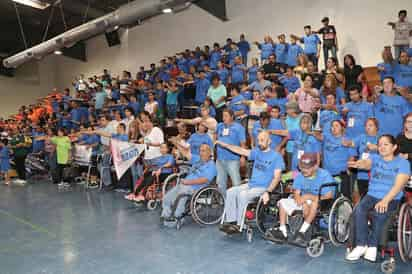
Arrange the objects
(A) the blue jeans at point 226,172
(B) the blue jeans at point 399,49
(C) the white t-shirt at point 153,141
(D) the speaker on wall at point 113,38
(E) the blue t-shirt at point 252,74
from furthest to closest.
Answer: (D) the speaker on wall at point 113,38, (E) the blue t-shirt at point 252,74, (B) the blue jeans at point 399,49, (C) the white t-shirt at point 153,141, (A) the blue jeans at point 226,172

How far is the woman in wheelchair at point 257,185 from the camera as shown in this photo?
421 cm

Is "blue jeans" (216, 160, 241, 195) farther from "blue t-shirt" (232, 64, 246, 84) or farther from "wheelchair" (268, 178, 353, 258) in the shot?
"blue t-shirt" (232, 64, 246, 84)

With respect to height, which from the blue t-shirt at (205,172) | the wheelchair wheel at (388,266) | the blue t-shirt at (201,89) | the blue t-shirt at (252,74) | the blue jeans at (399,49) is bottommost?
the wheelchair wheel at (388,266)

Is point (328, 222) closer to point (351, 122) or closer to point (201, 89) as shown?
point (351, 122)

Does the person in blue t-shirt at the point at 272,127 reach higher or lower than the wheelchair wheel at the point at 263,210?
higher

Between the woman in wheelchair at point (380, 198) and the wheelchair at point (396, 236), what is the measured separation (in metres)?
0.04

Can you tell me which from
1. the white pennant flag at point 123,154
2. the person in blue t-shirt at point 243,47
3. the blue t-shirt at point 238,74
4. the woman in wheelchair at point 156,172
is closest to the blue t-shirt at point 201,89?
the blue t-shirt at point 238,74

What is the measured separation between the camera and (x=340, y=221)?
12.7ft

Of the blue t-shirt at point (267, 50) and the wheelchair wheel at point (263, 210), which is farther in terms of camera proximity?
the blue t-shirt at point (267, 50)

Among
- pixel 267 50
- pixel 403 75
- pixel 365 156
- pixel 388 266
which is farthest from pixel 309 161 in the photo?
pixel 267 50

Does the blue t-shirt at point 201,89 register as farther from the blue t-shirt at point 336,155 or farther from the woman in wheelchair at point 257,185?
the blue t-shirt at point 336,155

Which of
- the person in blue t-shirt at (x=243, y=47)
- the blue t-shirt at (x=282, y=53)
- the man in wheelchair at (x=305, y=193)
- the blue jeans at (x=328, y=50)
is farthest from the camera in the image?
the person in blue t-shirt at (x=243, y=47)

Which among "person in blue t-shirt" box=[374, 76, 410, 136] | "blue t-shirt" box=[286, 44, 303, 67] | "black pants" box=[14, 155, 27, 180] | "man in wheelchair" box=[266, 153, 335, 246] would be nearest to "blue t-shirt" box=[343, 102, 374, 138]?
"person in blue t-shirt" box=[374, 76, 410, 136]

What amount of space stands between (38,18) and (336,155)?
1434cm
